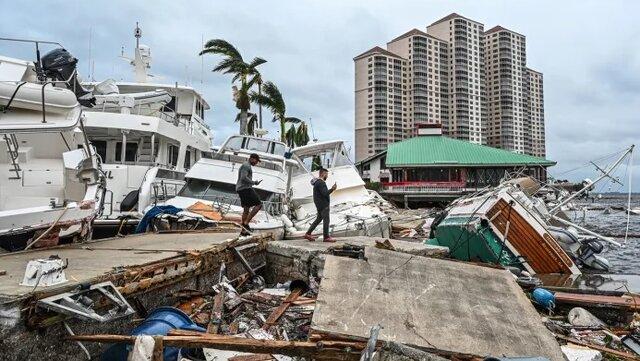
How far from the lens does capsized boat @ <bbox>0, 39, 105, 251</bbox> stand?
711 cm

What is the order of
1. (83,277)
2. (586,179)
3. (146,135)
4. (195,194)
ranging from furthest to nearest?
(586,179), (146,135), (195,194), (83,277)

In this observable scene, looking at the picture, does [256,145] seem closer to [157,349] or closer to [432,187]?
[157,349]

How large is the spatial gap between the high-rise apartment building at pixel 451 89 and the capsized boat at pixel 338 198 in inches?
2201

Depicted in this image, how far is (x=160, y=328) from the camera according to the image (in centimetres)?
429

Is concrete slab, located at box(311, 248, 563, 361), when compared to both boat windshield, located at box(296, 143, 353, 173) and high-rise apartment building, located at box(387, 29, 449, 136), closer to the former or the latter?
boat windshield, located at box(296, 143, 353, 173)

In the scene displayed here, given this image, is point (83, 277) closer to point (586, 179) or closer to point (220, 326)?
point (220, 326)

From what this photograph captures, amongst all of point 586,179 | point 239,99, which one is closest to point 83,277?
point 239,99

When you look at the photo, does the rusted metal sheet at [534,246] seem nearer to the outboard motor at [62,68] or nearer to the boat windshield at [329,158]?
the boat windshield at [329,158]

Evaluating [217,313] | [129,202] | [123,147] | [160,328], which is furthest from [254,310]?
[123,147]

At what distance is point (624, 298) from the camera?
7.85 meters

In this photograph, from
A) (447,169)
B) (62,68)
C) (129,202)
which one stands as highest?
(447,169)

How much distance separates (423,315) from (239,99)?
66.7 feet

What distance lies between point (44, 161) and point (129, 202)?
3.32 metres

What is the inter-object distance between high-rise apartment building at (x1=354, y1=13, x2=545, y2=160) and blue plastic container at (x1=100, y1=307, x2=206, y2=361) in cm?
7072
